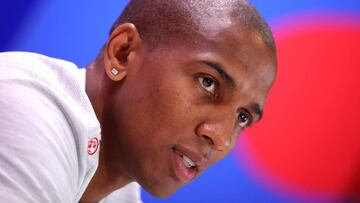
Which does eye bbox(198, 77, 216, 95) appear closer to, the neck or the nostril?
the nostril

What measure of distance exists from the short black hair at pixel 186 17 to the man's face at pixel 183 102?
3 cm

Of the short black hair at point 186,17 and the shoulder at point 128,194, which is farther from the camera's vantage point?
the shoulder at point 128,194

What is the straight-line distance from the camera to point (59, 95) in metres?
0.68

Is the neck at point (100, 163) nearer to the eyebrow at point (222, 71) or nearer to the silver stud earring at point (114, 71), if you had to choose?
the silver stud earring at point (114, 71)

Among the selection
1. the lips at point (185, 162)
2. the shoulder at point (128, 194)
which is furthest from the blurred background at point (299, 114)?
the lips at point (185, 162)

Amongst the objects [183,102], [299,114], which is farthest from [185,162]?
[299,114]

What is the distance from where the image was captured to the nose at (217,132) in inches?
30.0

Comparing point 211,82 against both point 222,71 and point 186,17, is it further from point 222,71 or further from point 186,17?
point 186,17

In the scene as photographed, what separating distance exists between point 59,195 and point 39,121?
100mm

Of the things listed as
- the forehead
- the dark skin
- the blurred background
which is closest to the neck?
the dark skin

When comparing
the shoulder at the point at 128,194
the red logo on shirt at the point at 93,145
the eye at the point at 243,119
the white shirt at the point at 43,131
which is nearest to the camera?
the white shirt at the point at 43,131

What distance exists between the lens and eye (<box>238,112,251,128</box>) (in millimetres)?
863

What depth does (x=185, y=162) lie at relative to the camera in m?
0.80

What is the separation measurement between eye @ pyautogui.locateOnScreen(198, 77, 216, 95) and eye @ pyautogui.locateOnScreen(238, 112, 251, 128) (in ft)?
0.32
